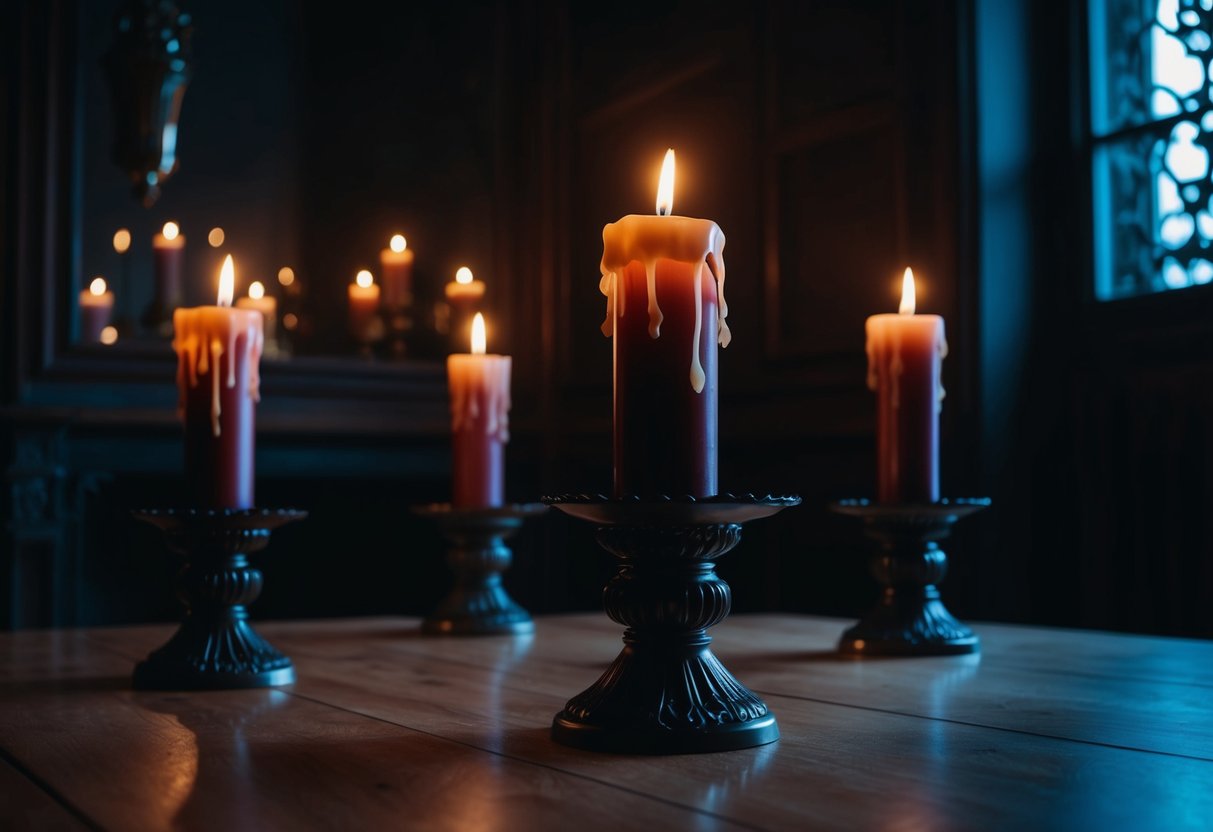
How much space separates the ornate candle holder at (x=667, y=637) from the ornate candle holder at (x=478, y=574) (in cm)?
57

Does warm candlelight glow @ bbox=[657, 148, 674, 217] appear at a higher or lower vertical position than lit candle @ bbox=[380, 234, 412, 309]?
lower

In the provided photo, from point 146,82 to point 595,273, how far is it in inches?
41.0

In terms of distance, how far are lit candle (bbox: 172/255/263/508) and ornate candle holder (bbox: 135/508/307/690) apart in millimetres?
33

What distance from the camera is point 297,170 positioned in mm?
2840

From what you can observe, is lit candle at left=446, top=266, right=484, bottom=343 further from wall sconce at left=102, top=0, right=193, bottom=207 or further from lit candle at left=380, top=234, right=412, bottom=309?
wall sconce at left=102, top=0, right=193, bottom=207

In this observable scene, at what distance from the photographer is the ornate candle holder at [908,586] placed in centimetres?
103

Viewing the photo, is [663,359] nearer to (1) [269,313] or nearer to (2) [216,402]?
(2) [216,402]

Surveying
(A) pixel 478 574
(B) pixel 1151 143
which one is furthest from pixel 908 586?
(B) pixel 1151 143

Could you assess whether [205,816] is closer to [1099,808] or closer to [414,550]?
[1099,808]

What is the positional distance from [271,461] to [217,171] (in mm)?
663

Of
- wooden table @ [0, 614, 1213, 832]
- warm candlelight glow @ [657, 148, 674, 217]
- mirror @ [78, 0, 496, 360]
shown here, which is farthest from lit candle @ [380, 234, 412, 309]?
warm candlelight glow @ [657, 148, 674, 217]

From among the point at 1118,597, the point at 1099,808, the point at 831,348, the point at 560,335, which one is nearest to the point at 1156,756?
the point at 1099,808

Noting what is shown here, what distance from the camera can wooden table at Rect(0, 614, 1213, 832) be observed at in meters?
0.48

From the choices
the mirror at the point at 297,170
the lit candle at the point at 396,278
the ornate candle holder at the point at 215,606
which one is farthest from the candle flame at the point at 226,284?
the lit candle at the point at 396,278
